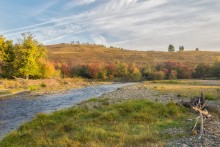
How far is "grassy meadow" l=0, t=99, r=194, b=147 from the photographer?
14.3 metres

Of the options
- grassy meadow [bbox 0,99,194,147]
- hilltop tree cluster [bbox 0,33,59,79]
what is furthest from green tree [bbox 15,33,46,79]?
grassy meadow [bbox 0,99,194,147]

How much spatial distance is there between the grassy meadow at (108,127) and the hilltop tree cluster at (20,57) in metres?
42.6

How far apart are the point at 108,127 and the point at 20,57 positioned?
49.8 metres

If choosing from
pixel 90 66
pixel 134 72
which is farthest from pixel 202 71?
pixel 90 66

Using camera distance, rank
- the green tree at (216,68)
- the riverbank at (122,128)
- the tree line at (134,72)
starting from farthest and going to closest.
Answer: the tree line at (134,72) < the green tree at (216,68) < the riverbank at (122,128)

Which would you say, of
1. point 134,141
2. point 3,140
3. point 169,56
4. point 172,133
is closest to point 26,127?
point 3,140

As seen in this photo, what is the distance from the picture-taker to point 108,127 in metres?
17.5

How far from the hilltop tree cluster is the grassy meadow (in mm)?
42570

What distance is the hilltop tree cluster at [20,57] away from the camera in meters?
61.7

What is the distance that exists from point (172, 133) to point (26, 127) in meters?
9.94

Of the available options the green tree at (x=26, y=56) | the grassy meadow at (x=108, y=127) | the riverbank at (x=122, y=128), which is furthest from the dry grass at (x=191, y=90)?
the green tree at (x=26, y=56)

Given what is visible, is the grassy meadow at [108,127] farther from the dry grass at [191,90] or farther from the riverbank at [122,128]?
the dry grass at [191,90]

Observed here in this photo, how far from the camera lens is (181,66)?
96938mm

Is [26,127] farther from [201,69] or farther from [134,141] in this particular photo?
[201,69]
